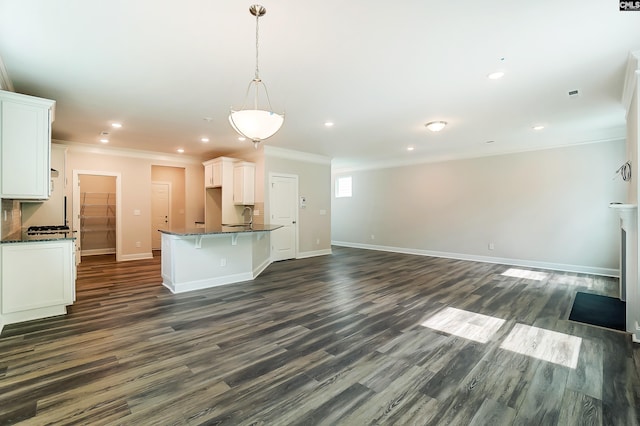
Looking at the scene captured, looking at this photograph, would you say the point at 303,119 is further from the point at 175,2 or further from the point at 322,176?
the point at 322,176

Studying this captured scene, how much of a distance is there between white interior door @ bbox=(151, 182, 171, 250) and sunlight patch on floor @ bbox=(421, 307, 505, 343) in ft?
27.3

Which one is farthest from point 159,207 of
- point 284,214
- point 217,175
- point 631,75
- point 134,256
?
point 631,75

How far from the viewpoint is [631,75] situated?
3039 millimetres

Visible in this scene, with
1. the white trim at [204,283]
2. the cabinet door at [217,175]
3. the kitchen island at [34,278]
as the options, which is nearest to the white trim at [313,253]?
the white trim at [204,283]

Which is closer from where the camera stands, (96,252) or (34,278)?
(34,278)

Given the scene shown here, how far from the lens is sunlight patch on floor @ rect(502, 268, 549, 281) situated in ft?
18.1

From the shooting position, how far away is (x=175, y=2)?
2072 mm

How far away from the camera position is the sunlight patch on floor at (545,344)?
2590 mm

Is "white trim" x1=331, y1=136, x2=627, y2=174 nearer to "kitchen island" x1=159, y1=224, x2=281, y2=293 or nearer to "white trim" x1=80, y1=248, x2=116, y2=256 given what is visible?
"kitchen island" x1=159, y1=224, x2=281, y2=293

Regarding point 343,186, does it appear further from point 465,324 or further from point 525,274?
point 465,324

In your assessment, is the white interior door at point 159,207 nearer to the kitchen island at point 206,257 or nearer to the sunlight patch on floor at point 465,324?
the kitchen island at point 206,257

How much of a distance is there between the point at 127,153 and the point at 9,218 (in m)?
3.79

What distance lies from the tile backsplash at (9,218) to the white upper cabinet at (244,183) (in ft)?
12.1

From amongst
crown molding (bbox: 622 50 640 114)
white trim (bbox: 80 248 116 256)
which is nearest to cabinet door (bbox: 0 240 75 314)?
white trim (bbox: 80 248 116 256)
